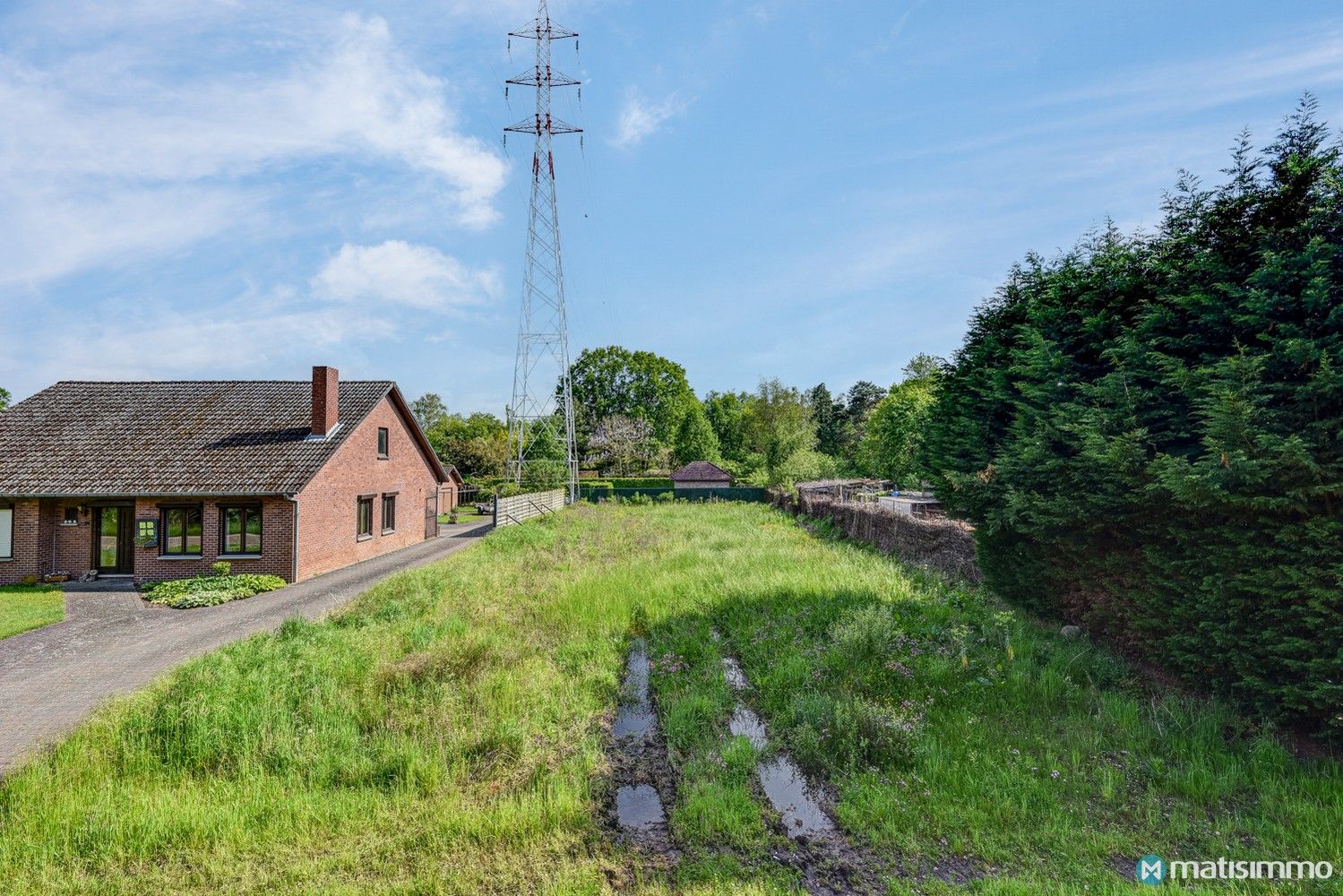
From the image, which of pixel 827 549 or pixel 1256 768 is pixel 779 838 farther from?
pixel 827 549

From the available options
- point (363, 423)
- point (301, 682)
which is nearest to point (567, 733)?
point (301, 682)

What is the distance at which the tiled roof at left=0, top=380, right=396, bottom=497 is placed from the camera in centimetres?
1551

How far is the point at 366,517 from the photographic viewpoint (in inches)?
786

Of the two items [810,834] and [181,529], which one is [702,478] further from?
[810,834]

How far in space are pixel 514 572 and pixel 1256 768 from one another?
14.1 m

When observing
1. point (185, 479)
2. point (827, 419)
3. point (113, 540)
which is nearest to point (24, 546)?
point (113, 540)

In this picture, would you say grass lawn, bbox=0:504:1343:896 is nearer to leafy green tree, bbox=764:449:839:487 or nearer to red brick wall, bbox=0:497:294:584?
red brick wall, bbox=0:497:294:584

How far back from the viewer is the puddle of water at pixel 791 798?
17.0 ft

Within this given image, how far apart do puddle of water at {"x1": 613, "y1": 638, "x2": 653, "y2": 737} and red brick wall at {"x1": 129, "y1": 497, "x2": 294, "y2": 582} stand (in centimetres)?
1138

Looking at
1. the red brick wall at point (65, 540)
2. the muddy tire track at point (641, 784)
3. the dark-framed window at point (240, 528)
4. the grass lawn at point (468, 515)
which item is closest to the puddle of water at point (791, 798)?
the muddy tire track at point (641, 784)

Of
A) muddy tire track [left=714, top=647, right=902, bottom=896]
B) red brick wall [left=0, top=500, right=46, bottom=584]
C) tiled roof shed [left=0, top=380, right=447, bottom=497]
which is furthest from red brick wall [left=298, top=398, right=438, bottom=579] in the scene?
muddy tire track [left=714, top=647, right=902, bottom=896]

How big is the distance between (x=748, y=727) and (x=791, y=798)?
145cm

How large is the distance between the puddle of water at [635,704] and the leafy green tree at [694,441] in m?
52.9

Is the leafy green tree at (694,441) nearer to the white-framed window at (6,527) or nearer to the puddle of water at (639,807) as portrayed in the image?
the white-framed window at (6,527)
